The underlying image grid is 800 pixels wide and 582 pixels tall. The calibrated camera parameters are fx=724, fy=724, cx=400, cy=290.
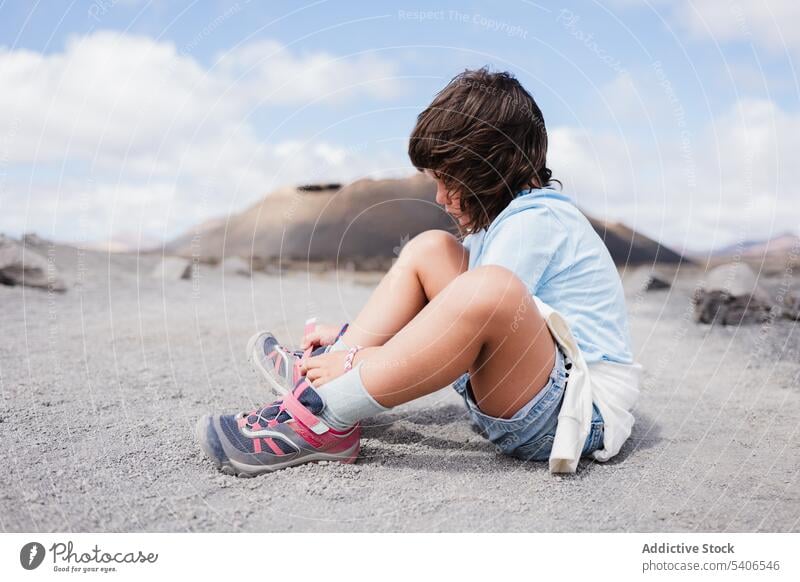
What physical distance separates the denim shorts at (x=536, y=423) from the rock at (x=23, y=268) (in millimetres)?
2901

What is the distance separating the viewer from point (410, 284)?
163cm

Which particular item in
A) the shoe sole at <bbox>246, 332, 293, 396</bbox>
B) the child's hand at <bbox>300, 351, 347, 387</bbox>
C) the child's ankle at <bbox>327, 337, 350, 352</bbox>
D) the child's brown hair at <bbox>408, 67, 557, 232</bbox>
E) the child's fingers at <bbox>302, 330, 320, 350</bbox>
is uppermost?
the child's brown hair at <bbox>408, 67, 557, 232</bbox>

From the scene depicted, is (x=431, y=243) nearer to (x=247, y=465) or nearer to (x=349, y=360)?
(x=349, y=360)

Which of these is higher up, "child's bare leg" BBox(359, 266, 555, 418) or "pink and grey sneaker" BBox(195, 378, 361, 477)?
"child's bare leg" BBox(359, 266, 555, 418)

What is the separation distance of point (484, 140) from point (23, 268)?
2952mm

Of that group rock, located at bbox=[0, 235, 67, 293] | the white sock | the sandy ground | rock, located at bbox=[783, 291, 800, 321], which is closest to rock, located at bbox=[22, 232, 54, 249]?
rock, located at bbox=[0, 235, 67, 293]

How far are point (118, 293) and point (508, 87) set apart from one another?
9.64 ft

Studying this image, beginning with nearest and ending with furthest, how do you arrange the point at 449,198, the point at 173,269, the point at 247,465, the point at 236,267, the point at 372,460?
the point at 247,465 → the point at 372,460 → the point at 449,198 → the point at 173,269 → the point at 236,267

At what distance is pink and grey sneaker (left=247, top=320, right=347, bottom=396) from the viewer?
5.52 feet

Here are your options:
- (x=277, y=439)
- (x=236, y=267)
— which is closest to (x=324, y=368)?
(x=277, y=439)

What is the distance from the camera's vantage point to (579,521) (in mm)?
1234

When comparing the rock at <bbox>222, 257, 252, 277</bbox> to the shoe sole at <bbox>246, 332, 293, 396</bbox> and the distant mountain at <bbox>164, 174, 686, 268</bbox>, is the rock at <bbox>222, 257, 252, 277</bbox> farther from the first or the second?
the shoe sole at <bbox>246, 332, 293, 396</bbox>
